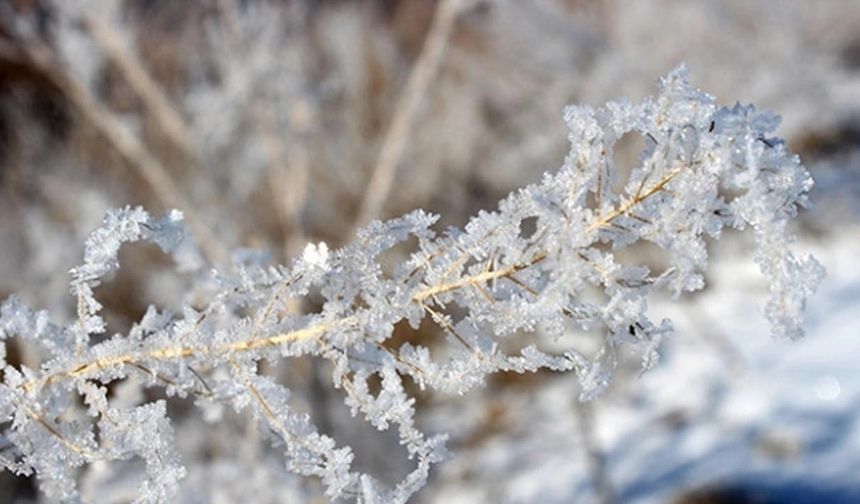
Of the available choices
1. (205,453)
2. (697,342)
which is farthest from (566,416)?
(205,453)

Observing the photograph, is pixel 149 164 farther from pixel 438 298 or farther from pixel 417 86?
pixel 438 298

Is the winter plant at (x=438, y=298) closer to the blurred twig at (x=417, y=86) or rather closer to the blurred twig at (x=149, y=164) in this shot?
the blurred twig at (x=149, y=164)

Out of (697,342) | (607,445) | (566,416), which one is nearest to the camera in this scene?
(607,445)

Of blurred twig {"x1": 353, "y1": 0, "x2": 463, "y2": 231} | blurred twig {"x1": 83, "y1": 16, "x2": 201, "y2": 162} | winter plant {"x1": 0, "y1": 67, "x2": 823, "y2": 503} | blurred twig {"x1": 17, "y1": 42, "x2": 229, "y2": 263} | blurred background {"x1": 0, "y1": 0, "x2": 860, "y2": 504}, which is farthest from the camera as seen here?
blurred background {"x1": 0, "y1": 0, "x2": 860, "y2": 504}

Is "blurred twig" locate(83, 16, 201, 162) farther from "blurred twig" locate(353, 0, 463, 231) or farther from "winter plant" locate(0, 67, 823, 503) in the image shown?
"winter plant" locate(0, 67, 823, 503)

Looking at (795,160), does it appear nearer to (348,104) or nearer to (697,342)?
(697,342)

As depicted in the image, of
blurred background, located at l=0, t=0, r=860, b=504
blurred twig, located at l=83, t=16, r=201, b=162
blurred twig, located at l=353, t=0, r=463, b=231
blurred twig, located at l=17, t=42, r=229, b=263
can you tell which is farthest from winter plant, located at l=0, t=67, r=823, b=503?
blurred twig, located at l=83, t=16, r=201, b=162
